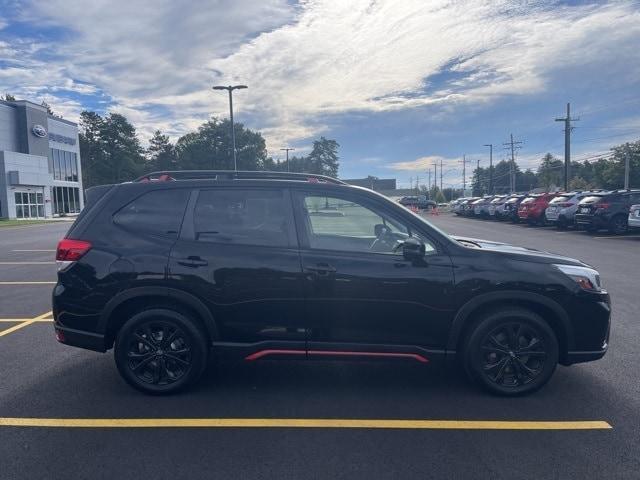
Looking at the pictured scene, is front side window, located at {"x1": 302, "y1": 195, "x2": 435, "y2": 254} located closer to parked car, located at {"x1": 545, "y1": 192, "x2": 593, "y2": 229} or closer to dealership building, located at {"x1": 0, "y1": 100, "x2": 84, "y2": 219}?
parked car, located at {"x1": 545, "y1": 192, "x2": 593, "y2": 229}

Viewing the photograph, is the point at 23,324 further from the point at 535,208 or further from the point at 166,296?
the point at 535,208

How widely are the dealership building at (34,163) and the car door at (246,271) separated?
46.6m

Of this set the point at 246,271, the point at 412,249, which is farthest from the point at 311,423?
the point at 412,249

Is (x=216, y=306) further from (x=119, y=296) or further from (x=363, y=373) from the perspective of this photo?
(x=363, y=373)

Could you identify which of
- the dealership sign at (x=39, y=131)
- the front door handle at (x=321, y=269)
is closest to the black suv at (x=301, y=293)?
the front door handle at (x=321, y=269)

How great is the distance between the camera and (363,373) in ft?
15.0

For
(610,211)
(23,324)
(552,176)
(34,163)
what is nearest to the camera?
(23,324)

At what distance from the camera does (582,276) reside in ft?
13.2

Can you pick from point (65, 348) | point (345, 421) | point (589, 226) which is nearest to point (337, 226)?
point (345, 421)

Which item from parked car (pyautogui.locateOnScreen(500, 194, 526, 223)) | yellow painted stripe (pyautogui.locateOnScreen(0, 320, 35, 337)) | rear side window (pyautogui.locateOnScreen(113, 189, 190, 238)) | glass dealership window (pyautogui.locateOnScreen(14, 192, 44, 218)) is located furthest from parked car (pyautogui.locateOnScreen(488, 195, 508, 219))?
glass dealership window (pyautogui.locateOnScreen(14, 192, 44, 218))

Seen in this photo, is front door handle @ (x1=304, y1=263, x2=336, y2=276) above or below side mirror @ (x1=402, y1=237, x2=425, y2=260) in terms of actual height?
below

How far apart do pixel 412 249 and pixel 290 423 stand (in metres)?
1.67

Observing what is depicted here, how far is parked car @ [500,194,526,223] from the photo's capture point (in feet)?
95.0

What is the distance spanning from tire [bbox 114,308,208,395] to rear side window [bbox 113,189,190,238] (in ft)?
2.34
